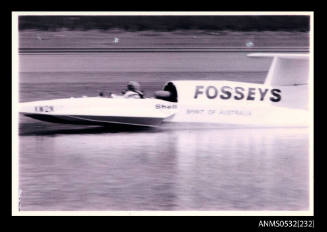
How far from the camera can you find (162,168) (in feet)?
20.8

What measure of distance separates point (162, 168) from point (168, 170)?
8 centimetres

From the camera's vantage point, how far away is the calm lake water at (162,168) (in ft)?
18.4

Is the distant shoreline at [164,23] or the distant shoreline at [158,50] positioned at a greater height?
the distant shoreline at [164,23]

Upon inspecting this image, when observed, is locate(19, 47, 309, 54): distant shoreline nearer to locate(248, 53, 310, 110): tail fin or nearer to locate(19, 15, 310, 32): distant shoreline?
locate(19, 15, 310, 32): distant shoreline

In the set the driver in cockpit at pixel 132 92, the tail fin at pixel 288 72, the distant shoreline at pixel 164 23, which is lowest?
the driver in cockpit at pixel 132 92

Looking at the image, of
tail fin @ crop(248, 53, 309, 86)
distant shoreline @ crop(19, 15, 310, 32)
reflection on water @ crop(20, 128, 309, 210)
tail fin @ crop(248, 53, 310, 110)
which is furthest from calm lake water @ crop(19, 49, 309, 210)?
distant shoreline @ crop(19, 15, 310, 32)

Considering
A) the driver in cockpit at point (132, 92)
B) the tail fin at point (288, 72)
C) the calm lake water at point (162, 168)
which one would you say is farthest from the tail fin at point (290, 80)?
the driver in cockpit at point (132, 92)

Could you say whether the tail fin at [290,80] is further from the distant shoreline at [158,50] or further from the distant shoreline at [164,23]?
the distant shoreline at [158,50]

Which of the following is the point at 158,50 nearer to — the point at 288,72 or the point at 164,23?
the point at 164,23

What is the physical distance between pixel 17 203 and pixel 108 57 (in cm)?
579

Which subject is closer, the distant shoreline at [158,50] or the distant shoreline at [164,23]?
the distant shoreline at [164,23]

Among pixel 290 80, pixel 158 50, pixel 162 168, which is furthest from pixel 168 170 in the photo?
pixel 158 50

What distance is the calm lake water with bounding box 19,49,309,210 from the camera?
18.4ft

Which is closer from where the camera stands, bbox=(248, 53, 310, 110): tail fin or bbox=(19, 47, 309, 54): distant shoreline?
bbox=(248, 53, 310, 110): tail fin
